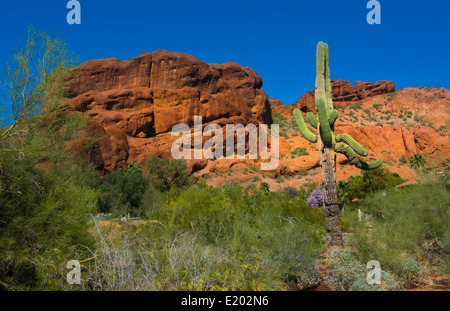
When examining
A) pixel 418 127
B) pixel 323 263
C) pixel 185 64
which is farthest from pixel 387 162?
pixel 323 263

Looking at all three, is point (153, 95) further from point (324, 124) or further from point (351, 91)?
A: point (351, 91)

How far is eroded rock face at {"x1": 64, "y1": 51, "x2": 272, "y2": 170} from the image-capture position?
114 feet

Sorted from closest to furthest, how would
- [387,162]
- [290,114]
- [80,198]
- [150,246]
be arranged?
[150,246] < [80,198] < [387,162] < [290,114]

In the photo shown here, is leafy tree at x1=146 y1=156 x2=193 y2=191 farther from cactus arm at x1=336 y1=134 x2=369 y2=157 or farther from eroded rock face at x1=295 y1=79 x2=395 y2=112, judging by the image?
eroded rock face at x1=295 y1=79 x2=395 y2=112

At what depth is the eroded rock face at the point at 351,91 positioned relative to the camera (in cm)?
6016

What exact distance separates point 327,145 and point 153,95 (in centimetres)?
3171

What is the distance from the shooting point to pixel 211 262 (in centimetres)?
383

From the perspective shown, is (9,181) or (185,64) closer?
(9,181)

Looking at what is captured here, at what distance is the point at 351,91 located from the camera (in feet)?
204

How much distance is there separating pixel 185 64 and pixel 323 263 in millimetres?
35810

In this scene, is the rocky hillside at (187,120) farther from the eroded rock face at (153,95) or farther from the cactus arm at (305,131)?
the cactus arm at (305,131)

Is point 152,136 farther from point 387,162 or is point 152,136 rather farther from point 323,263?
point 323,263

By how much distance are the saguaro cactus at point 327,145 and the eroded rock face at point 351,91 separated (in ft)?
166

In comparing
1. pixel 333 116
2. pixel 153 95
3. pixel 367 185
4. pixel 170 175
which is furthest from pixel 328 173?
pixel 153 95
